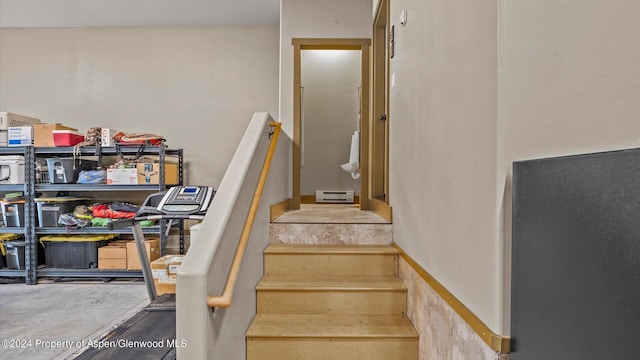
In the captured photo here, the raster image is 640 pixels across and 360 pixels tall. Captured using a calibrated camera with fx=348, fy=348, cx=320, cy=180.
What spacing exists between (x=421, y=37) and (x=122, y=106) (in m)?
4.89

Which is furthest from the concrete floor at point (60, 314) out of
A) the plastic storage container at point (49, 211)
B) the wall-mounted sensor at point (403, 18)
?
the wall-mounted sensor at point (403, 18)

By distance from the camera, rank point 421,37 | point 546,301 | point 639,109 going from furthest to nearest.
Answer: point 421,37 → point 546,301 → point 639,109

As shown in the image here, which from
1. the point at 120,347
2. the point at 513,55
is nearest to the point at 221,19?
the point at 120,347

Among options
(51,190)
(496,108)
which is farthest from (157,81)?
(496,108)

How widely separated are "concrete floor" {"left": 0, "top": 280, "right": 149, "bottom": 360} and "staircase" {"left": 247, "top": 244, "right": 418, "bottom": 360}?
1.62 meters

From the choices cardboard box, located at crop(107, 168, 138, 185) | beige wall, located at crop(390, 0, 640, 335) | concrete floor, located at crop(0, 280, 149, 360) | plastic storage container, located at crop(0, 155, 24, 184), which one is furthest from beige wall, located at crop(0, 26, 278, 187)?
beige wall, located at crop(390, 0, 640, 335)

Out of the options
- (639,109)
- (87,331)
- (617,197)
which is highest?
(639,109)

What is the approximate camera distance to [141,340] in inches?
84.7

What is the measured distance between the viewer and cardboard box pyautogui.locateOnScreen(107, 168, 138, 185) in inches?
181

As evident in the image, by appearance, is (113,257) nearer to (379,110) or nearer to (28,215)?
(28,215)

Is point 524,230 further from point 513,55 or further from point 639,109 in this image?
point 513,55

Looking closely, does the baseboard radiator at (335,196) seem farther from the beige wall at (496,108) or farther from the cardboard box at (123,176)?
the beige wall at (496,108)

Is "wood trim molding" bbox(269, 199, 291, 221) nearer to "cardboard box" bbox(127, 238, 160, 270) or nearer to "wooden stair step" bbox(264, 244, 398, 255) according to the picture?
"wooden stair step" bbox(264, 244, 398, 255)

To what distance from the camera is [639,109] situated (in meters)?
0.69
